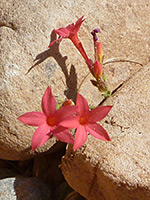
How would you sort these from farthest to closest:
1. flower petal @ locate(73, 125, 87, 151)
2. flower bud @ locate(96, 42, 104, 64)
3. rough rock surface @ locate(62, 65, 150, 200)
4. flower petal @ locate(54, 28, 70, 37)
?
flower bud @ locate(96, 42, 104, 64), flower petal @ locate(54, 28, 70, 37), rough rock surface @ locate(62, 65, 150, 200), flower petal @ locate(73, 125, 87, 151)

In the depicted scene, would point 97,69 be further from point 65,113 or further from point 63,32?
point 65,113

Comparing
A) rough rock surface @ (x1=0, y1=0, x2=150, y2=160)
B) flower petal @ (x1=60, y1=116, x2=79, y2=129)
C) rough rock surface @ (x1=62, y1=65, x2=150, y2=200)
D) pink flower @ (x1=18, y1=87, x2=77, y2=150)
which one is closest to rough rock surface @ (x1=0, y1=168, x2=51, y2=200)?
rough rock surface @ (x1=0, y1=0, x2=150, y2=160)

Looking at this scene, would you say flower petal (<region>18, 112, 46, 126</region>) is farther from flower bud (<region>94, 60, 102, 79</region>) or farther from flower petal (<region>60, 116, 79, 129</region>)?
flower bud (<region>94, 60, 102, 79</region>)

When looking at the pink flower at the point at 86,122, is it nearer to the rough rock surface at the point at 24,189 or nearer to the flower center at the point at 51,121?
the flower center at the point at 51,121

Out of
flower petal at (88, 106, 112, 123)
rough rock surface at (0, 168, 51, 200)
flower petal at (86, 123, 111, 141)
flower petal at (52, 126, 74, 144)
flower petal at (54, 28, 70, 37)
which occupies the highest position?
flower petal at (54, 28, 70, 37)

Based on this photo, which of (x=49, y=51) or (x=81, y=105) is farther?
(x=49, y=51)

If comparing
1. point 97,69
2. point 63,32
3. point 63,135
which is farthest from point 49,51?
point 63,135

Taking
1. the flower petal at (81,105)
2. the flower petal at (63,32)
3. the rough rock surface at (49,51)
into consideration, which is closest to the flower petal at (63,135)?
the flower petal at (81,105)
